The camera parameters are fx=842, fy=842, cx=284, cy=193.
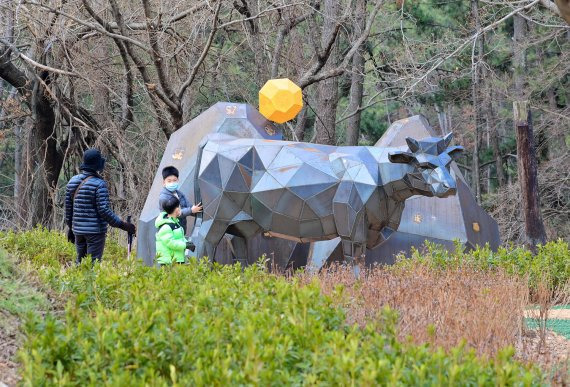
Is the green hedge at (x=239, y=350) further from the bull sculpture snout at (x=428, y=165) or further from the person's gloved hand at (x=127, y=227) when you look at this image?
the bull sculpture snout at (x=428, y=165)

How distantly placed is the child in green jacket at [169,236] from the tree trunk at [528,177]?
20.8ft

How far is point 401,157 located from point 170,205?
294 centimetres

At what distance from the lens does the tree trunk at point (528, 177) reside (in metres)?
13.5

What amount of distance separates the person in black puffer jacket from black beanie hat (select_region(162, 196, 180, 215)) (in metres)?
0.62

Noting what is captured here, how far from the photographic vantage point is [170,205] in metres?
9.70

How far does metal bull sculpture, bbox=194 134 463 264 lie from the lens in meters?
10.6

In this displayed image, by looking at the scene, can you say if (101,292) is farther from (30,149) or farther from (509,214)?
(509,214)

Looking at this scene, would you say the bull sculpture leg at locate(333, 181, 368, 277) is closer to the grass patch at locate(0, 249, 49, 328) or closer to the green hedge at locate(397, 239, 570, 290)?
the green hedge at locate(397, 239, 570, 290)

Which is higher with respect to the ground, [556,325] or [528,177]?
[528,177]

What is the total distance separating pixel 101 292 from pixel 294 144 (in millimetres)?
5235

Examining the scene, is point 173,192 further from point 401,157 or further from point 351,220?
point 401,157

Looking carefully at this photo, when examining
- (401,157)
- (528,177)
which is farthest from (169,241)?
(528,177)

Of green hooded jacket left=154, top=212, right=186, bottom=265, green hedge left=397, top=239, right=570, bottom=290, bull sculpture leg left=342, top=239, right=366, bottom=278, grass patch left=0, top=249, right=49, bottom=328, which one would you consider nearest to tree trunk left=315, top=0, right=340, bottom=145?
green hedge left=397, top=239, right=570, bottom=290

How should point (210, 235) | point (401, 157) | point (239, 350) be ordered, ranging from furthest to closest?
1. point (210, 235)
2. point (401, 157)
3. point (239, 350)
